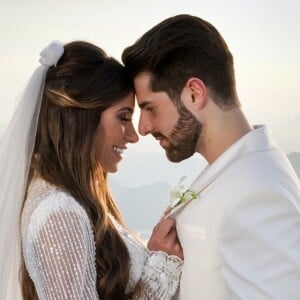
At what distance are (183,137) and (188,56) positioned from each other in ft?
0.89

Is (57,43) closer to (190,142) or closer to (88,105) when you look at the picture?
(88,105)

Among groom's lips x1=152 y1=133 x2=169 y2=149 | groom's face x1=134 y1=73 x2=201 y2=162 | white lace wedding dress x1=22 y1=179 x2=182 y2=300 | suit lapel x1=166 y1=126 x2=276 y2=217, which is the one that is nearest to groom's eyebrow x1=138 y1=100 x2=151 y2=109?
groom's face x1=134 y1=73 x2=201 y2=162

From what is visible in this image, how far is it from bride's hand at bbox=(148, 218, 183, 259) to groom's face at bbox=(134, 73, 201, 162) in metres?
0.24

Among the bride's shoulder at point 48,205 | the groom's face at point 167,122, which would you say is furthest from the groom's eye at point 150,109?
the bride's shoulder at point 48,205

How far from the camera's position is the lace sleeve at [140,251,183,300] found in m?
2.68

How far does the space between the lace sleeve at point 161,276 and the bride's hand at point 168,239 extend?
0.06 ft

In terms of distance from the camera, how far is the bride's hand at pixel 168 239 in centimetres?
267

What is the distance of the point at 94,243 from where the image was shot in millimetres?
2566

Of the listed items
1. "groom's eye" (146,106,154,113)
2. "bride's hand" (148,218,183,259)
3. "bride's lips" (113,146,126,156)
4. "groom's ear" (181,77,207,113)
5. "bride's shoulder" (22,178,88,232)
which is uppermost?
"groom's ear" (181,77,207,113)

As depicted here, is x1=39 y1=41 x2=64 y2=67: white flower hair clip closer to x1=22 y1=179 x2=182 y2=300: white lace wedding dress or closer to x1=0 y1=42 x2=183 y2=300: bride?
x1=0 y1=42 x2=183 y2=300: bride

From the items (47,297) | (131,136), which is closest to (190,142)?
(131,136)

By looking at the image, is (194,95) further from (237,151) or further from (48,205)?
(48,205)

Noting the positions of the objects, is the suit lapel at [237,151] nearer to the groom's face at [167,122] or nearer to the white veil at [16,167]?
the groom's face at [167,122]

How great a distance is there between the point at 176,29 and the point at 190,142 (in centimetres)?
38
